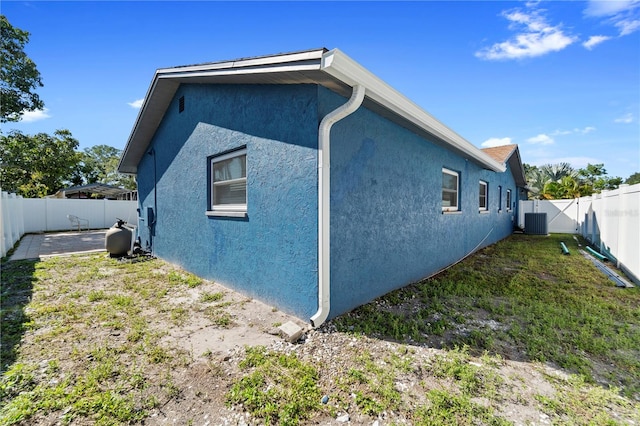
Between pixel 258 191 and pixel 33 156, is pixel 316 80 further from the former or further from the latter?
pixel 33 156

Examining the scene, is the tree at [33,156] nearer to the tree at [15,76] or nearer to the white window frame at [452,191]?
the tree at [15,76]

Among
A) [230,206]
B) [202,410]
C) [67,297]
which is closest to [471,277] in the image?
[230,206]

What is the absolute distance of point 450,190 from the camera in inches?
267

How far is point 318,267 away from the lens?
316 centimetres

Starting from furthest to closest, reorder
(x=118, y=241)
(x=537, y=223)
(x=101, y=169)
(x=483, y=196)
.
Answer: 1. (x=101, y=169)
2. (x=537, y=223)
3. (x=483, y=196)
4. (x=118, y=241)

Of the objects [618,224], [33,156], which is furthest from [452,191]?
[33,156]

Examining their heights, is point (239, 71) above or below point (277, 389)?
above

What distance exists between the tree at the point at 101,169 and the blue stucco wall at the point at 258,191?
2875cm

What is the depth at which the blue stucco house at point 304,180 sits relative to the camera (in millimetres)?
3182

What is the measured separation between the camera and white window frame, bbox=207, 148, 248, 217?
4400mm

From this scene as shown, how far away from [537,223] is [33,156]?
27.1m

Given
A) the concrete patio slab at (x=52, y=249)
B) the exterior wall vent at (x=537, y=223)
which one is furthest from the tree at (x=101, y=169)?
the exterior wall vent at (x=537, y=223)

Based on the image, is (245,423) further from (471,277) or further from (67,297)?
(471,277)

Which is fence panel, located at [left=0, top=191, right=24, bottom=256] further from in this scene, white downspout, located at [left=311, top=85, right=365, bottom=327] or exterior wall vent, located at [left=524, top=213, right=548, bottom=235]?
exterior wall vent, located at [left=524, top=213, right=548, bottom=235]
